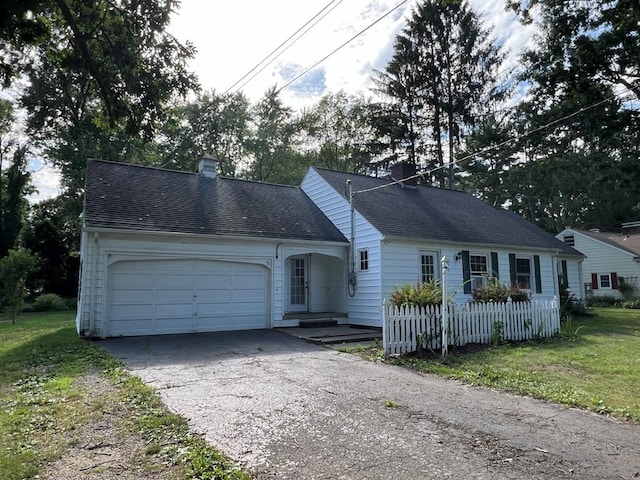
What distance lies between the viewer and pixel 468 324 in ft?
30.9

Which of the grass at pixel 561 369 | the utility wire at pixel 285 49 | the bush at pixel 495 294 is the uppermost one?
the utility wire at pixel 285 49

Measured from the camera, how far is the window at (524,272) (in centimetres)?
1681

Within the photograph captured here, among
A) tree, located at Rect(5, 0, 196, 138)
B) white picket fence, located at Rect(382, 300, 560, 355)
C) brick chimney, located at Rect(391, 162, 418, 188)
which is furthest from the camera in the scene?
brick chimney, located at Rect(391, 162, 418, 188)

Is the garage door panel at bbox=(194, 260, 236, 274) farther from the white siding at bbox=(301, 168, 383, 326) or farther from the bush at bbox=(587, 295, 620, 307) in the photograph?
the bush at bbox=(587, 295, 620, 307)

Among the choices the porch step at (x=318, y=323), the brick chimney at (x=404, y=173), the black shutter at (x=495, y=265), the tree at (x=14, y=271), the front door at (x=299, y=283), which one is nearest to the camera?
the porch step at (x=318, y=323)

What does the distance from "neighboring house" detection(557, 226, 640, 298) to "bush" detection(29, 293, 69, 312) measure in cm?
2977

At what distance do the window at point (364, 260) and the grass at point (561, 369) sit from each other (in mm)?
4440

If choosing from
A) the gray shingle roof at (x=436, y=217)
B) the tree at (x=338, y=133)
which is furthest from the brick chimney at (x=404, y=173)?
the tree at (x=338, y=133)

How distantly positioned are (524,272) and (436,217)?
4352mm

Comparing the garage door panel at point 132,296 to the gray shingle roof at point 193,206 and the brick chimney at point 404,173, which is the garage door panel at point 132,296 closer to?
the gray shingle roof at point 193,206

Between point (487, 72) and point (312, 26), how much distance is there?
23444 millimetres

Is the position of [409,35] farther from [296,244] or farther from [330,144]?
[296,244]

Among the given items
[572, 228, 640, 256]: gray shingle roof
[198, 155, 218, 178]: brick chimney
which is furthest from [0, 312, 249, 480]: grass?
[572, 228, 640, 256]: gray shingle roof

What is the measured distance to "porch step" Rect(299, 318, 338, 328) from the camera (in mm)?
13055
